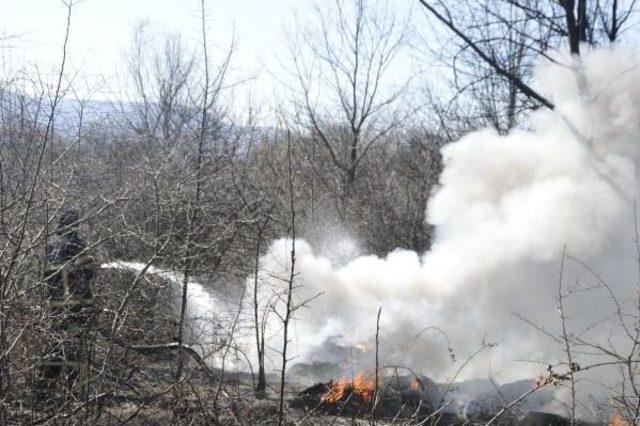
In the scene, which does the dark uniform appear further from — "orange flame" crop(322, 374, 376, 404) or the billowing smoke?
the billowing smoke

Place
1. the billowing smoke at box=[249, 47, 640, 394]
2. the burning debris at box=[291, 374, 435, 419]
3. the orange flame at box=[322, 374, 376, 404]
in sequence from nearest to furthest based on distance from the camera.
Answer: the orange flame at box=[322, 374, 376, 404] < the burning debris at box=[291, 374, 435, 419] < the billowing smoke at box=[249, 47, 640, 394]

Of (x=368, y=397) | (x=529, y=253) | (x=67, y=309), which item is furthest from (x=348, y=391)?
(x=67, y=309)

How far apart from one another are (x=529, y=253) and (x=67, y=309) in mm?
7833

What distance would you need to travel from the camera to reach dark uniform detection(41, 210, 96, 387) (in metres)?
5.17

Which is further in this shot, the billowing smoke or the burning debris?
the billowing smoke

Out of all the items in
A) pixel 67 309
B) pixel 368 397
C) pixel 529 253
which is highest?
pixel 529 253

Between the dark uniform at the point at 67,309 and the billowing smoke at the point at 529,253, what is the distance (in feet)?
13.7

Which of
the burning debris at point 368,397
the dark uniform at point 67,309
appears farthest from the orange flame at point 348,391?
the dark uniform at point 67,309

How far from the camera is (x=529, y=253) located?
36.7 feet

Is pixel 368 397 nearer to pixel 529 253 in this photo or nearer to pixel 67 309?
pixel 529 253

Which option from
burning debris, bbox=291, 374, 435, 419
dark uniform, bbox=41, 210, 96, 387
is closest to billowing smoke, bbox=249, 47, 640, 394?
burning debris, bbox=291, 374, 435, 419

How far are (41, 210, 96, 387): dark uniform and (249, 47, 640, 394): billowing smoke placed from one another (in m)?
4.18

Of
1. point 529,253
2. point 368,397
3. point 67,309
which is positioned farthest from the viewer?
point 529,253

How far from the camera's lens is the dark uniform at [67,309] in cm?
517
